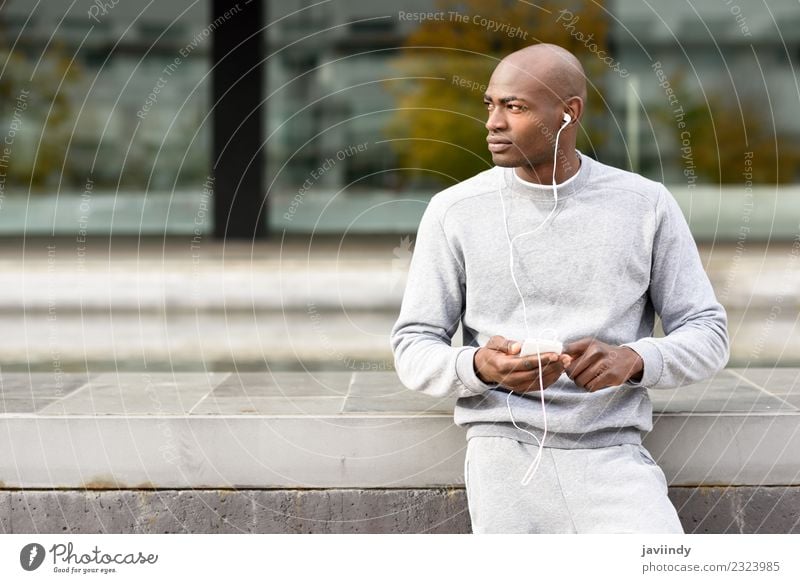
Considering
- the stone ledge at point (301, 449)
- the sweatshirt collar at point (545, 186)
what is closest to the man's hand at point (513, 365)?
the sweatshirt collar at point (545, 186)

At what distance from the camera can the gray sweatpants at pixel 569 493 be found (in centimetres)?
208

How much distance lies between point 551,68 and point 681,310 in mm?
539

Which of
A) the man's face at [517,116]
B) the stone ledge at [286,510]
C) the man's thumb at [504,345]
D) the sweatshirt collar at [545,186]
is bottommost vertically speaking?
the stone ledge at [286,510]

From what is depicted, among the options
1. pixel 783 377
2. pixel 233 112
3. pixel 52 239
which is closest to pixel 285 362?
pixel 783 377

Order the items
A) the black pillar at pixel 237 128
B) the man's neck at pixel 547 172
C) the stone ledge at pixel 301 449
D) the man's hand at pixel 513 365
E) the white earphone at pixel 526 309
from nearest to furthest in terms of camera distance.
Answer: the man's hand at pixel 513 365
the white earphone at pixel 526 309
the man's neck at pixel 547 172
the stone ledge at pixel 301 449
the black pillar at pixel 237 128

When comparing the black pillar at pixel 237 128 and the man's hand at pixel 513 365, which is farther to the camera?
the black pillar at pixel 237 128

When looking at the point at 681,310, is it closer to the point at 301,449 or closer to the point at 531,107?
the point at 531,107

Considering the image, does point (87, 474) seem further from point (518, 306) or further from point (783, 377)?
point (783, 377)

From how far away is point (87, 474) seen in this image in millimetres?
2510

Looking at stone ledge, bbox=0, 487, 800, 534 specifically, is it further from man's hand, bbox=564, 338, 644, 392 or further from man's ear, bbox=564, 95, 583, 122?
man's ear, bbox=564, 95, 583, 122

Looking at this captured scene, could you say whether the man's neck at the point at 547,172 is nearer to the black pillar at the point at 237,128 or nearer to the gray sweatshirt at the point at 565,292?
the gray sweatshirt at the point at 565,292

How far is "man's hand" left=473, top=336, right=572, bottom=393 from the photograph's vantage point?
2008 mm

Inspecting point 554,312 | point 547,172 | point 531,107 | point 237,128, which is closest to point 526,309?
point 554,312

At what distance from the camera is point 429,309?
2.21 metres
